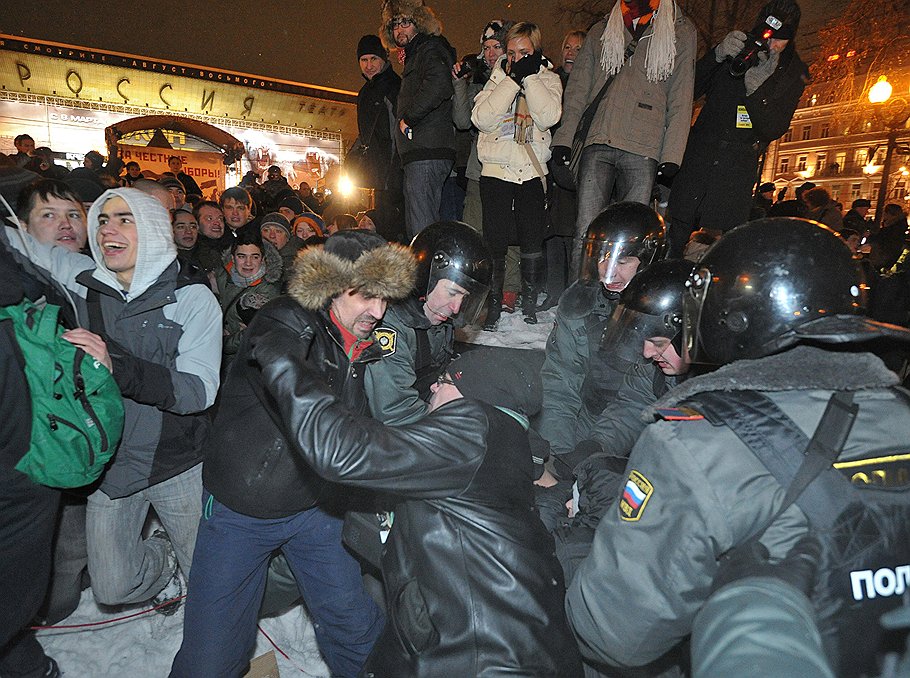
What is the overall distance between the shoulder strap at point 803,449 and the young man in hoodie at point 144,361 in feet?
7.89

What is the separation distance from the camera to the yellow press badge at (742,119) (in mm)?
4906

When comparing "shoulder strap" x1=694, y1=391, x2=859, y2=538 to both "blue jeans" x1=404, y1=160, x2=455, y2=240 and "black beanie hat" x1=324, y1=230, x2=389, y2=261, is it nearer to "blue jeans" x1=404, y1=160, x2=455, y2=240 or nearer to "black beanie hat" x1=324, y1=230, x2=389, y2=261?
"black beanie hat" x1=324, y1=230, x2=389, y2=261

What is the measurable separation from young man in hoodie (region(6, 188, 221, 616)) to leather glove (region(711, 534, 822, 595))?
2.39m

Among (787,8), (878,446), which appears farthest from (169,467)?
(787,8)

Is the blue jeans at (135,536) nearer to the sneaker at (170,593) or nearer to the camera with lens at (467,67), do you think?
the sneaker at (170,593)

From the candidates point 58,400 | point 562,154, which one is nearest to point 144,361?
point 58,400

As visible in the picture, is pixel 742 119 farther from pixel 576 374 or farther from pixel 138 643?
pixel 138 643

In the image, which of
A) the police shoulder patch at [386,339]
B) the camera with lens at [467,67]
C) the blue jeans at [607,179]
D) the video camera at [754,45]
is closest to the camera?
the police shoulder patch at [386,339]

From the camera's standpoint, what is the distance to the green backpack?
2.23 m

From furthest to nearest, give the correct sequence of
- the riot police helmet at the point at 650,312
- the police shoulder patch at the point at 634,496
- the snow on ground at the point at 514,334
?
the snow on ground at the point at 514,334, the riot police helmet at the point at 650,312, the police shoulder patch at the point at 634,496

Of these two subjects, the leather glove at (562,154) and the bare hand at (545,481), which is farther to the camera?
the leather glove at (562,154)

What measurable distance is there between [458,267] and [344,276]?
1.01 m

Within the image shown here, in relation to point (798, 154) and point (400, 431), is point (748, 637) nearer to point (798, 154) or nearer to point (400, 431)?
point (400, 431)

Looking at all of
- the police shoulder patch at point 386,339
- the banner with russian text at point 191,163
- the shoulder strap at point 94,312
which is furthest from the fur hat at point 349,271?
the banner with russian text at point 191,163
